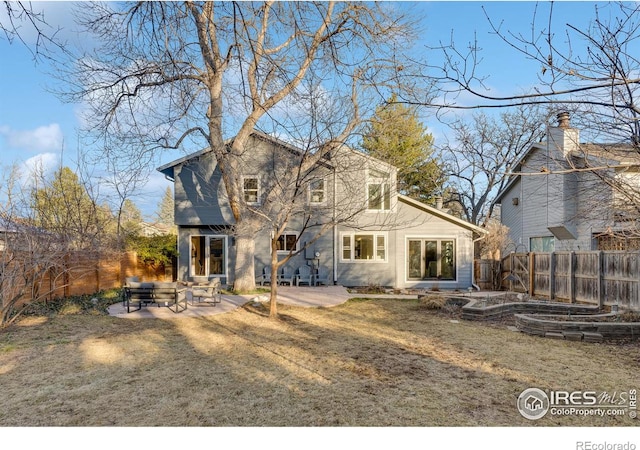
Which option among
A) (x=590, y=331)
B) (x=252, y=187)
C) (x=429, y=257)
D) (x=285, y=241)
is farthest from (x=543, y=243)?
(x=252, y=187)

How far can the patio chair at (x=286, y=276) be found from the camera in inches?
631

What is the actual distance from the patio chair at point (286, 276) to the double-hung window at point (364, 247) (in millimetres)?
2357

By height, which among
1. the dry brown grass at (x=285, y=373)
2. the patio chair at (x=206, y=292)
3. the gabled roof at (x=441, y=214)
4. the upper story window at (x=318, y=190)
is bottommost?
the dry brown grass at (x=285, y=373)

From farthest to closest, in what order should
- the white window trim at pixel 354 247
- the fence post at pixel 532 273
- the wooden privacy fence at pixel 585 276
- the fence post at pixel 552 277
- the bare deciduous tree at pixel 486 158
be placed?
the bare deciduous tree at pixel 486 158 → the white window trim at pixel 354 247 → the fence post at pixel 532 273 → the fence post at pixel 552 277 → the wooden privacy fence at pixel 585 276

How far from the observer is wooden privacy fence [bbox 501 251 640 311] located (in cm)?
883

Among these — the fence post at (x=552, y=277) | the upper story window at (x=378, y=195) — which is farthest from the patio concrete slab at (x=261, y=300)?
the fence post at (x=552, y=277)

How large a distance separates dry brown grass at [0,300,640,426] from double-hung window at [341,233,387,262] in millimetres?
7696

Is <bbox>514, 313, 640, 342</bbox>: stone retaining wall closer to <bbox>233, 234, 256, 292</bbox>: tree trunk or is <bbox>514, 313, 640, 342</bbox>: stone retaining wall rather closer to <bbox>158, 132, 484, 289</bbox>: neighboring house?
<bbox>158, 132, 484, 289</bbox>: neighboring house

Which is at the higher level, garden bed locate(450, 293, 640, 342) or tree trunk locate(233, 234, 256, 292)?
tree trunk locate(233, 234, 256, 292)

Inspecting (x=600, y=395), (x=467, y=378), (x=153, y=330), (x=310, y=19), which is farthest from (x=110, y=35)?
(x=600, y=395)

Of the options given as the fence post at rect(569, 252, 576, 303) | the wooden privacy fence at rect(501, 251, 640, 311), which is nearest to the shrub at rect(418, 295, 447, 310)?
the fence post at rect(569, 252, 576, 303)

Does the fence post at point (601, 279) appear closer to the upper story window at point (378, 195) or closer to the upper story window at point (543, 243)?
the upper story window at point (378, 195)

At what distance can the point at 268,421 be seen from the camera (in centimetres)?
366

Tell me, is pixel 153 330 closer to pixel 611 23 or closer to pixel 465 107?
pixel 465 107
